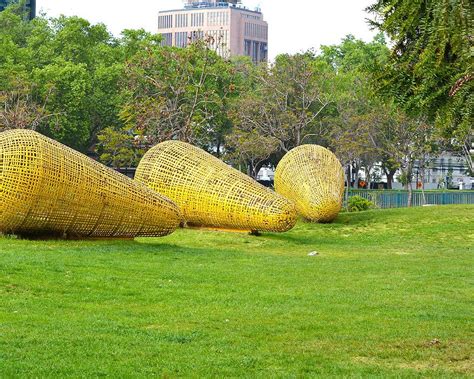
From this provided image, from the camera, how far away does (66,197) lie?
20078 mm

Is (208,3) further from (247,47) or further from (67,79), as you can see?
(67,79)

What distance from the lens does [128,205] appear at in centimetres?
2127

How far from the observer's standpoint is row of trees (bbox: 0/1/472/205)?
152 feet

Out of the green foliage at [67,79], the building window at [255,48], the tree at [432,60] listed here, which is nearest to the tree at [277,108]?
the green foliage at [67,79]

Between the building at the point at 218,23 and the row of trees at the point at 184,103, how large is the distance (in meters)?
95.0

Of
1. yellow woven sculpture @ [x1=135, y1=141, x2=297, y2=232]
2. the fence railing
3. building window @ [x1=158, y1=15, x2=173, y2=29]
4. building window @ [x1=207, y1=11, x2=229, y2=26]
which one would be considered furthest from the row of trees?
building window @ [x1=207, y1=11, x2=229, y2=26]

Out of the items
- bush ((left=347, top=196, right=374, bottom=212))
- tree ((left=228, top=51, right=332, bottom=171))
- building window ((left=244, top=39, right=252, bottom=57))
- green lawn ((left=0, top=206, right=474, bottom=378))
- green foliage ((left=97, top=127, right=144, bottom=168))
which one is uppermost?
building window ((left=244, top=39, right=252, bottom=57))

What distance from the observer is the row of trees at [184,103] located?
46.3 m

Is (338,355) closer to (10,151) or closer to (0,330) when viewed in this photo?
(0,330)

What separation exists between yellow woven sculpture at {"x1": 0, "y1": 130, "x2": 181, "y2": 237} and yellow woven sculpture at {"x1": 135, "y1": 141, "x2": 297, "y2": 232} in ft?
12.1

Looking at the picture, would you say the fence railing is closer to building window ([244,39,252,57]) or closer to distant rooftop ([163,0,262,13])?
distant rooftop ([163,0,262,13])

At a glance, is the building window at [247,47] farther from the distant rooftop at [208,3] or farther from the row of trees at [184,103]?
the row of trees at [184,103]

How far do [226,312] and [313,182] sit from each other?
748 inches

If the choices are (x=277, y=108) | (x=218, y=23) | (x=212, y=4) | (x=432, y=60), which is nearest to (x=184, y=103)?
(x=277, y=108)
